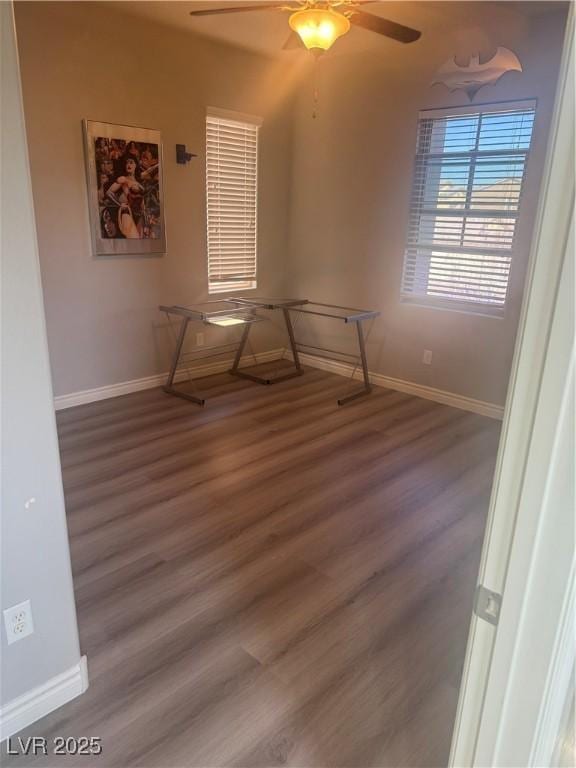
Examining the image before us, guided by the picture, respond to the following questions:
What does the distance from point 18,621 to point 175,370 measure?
3098 mm

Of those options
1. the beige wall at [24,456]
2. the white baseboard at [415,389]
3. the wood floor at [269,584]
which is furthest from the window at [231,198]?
the beige wall at [24,456]

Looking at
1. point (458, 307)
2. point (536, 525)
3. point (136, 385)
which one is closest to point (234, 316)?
point (136, 385)

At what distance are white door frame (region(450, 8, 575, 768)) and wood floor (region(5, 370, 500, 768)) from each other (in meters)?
0.88

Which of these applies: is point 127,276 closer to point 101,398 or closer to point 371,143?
point 101,398

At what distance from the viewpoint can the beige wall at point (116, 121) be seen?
3.36 m

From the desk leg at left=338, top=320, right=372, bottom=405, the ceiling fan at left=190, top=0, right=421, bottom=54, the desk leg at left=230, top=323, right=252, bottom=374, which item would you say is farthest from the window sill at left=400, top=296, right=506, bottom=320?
the ceiling fan at left=190, top=0, right=421, bottom=54

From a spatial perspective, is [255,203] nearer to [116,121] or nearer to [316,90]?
[316,90]

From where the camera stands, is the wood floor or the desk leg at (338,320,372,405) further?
the desk leg at (338,320,372,405)

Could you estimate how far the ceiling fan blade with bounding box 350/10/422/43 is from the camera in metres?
2.54

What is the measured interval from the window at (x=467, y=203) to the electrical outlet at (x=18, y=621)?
3.51 m

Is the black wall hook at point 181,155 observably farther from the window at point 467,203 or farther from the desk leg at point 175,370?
the window at point 467,203

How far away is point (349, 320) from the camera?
402cm

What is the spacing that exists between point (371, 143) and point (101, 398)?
3001 mm

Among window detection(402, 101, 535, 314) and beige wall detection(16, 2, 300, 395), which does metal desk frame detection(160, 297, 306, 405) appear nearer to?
beige wall detection(16, 2, 300, 395)
